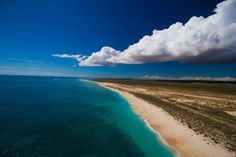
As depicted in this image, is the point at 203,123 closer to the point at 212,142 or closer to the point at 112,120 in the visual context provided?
the point at 212,142

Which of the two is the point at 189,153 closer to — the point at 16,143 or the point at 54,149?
the point at 54,149

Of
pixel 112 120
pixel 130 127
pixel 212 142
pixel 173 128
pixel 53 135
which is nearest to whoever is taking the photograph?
pixel 212 142

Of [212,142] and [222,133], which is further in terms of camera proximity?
[222,133]

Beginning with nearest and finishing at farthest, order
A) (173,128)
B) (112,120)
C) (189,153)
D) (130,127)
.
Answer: (189,153) → (173,128) → (130,127) → (112,120)

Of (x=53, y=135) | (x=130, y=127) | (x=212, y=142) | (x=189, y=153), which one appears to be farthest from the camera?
(x=130, y=127)

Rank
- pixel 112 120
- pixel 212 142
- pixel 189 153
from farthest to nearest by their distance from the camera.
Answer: pixel 112 120, pixel 212 142, pixel 189 153

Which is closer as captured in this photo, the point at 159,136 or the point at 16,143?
the point at 16,143

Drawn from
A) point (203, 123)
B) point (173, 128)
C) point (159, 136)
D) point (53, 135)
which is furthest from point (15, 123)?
point (203, 123)

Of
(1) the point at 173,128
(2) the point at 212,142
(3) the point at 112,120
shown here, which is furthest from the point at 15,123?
(2) the point at 212,142
